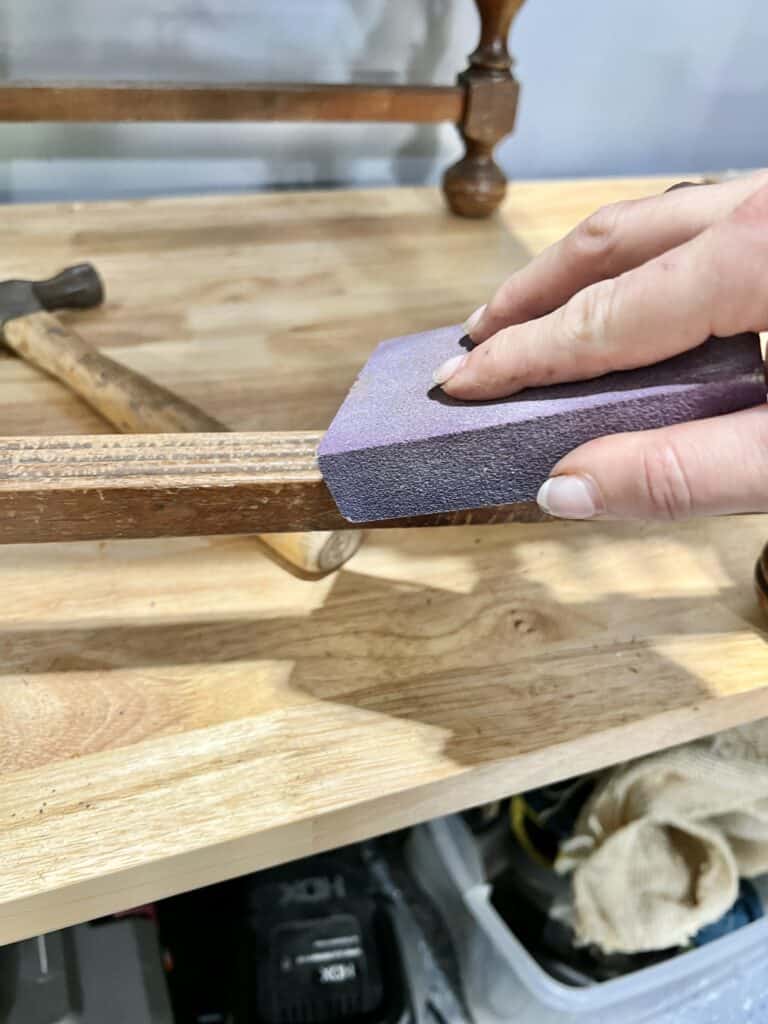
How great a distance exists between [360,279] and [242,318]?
122 mm

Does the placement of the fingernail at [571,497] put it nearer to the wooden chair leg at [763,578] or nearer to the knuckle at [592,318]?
the knuckle at [592,318]

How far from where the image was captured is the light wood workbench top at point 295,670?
0.40 m

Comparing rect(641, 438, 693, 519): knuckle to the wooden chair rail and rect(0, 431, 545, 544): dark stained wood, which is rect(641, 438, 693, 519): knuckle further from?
the wooden chair rail

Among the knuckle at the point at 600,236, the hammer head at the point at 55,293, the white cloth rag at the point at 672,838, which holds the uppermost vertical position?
the knuckle at the point at 600,236

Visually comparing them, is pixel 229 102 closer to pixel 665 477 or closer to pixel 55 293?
pixel 55 293

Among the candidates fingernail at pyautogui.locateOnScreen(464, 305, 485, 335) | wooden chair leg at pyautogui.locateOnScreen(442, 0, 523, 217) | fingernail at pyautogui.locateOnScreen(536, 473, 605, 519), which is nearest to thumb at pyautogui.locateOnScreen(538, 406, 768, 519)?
fingernail at pyautogui.locateOnScreen(536, 473, 605, 519)

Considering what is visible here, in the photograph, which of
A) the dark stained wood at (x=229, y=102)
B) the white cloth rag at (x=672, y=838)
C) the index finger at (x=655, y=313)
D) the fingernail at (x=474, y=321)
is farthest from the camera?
the dark stained wood at (x=229, y=102)

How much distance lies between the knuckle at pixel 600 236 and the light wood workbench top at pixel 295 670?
0.66 ft

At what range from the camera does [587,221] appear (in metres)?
0.40

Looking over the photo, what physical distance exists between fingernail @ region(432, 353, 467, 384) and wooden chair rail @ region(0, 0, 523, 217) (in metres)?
0.44

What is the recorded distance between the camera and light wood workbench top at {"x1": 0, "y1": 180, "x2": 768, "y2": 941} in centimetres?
40

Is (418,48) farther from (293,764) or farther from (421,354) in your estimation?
(293,764)

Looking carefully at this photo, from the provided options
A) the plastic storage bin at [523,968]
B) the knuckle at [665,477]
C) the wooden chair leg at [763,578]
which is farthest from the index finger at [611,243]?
the plastic storage bin at [523,968]

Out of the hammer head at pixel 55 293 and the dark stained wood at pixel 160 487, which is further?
the hammer head at pixel 55 293
